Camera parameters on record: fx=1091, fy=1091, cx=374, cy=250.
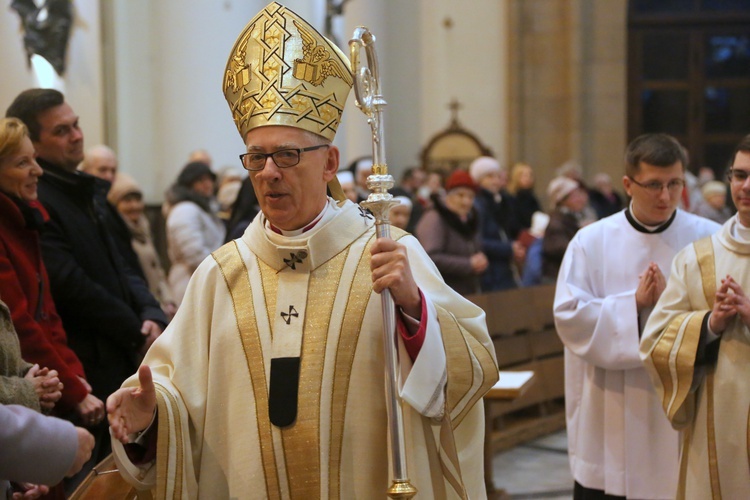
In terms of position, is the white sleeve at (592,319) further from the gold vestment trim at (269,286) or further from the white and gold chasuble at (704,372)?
the gold vestment trim at (269,286)

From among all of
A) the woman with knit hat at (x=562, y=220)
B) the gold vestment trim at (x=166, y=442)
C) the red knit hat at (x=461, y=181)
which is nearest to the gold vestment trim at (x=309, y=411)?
the gold vestment trim at (x=166, y=442)

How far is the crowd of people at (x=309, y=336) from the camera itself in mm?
3070

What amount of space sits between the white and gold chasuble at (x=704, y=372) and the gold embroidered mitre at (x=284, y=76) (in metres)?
1.75

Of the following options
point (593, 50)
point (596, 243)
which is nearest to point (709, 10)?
point (593, 50)

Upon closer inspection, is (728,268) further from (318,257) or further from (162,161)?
(162,161)

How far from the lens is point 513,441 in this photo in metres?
8.57

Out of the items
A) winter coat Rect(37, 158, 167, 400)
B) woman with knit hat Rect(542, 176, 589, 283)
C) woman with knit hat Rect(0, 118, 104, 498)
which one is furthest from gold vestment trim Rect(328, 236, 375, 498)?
woman with knit hat Rect(542, 176, 589, 283)

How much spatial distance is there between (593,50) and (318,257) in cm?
1411

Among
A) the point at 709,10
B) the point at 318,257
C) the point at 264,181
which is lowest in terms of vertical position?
the point at 318,257

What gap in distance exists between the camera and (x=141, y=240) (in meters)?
6.66

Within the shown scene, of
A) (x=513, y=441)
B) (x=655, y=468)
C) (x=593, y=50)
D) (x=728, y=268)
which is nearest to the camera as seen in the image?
(x=728, y=268)

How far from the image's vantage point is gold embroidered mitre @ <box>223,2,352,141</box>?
126 inches

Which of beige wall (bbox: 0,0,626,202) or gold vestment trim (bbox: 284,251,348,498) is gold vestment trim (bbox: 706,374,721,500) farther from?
beige wall (bbox: 0,0,626,202)

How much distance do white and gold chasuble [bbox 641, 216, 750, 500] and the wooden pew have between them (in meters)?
3.60
